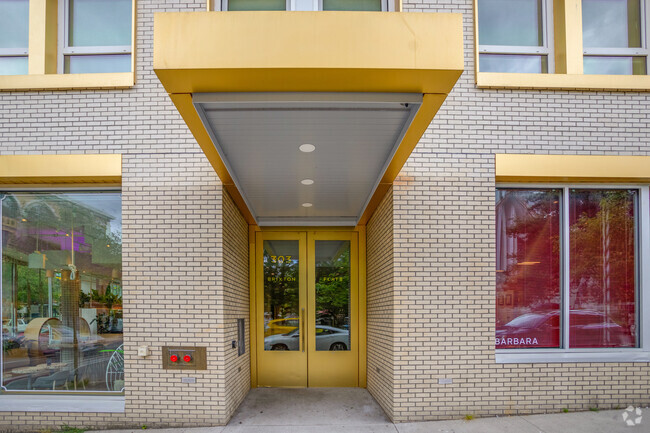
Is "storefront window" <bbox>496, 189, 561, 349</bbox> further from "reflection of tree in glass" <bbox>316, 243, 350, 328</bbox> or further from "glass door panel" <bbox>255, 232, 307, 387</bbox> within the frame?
"glass door panel" <bbox>255, 232, 307, 387</bbox>

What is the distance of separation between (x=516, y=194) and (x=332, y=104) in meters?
3.80

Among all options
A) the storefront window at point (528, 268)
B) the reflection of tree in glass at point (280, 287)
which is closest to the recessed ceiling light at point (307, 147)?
the storefront window at point (528, 268)

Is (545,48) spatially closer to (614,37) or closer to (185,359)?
(614,37)

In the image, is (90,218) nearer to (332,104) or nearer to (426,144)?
(332,104)

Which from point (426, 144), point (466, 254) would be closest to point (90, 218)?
point (426, 144)

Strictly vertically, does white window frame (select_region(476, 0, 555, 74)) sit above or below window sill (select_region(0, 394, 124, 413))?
above

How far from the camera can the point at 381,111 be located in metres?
3.99

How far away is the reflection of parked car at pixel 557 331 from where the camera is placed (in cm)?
631

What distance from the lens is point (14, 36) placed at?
22.1ft

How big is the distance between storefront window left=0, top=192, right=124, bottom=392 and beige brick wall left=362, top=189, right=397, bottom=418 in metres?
3.63

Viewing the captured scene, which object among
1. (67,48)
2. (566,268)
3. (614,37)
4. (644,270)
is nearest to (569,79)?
(614,37)

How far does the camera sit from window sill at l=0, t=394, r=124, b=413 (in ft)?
19.6

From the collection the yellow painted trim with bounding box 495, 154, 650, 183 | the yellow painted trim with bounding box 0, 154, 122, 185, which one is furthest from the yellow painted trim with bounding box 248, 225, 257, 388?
the yellow painted trim with bounding box 495, 154, 650, 183

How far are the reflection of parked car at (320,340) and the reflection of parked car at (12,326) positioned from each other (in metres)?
3.58
